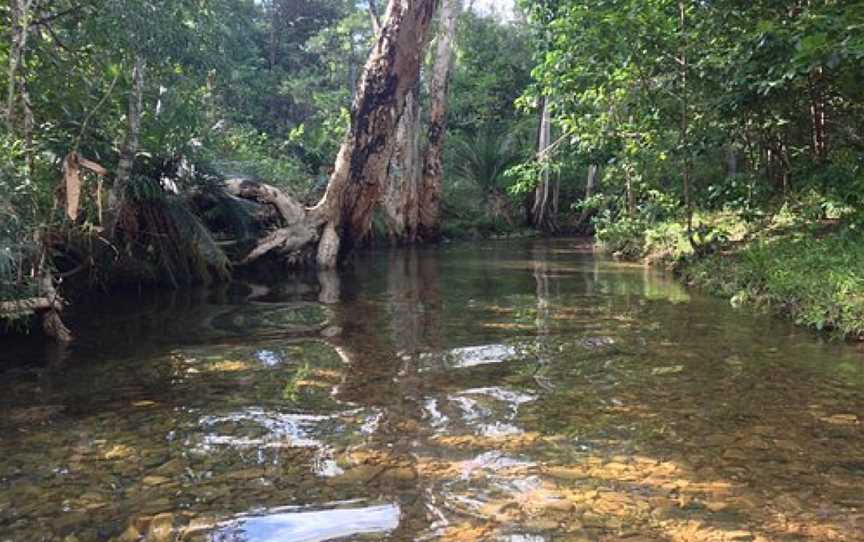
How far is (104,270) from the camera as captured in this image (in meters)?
8.86

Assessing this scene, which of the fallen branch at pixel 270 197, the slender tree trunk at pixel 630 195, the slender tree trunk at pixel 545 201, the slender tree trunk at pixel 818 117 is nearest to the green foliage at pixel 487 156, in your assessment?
the slender tree trunk at pixel 545 201

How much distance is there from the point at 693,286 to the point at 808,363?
466 centimetres

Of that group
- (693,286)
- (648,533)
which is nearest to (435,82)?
(693,286)

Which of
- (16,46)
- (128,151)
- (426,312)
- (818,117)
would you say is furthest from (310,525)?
(818,117)

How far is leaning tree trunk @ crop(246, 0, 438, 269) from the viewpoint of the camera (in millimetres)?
11414

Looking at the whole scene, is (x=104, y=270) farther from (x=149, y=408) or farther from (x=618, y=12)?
(x=618, y=12)

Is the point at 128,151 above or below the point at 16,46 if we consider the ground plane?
below

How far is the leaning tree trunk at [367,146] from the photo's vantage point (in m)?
11.4

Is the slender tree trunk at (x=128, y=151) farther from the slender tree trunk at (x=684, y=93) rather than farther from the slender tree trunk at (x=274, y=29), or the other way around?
the slender tree trunk at (x=274, y=29)

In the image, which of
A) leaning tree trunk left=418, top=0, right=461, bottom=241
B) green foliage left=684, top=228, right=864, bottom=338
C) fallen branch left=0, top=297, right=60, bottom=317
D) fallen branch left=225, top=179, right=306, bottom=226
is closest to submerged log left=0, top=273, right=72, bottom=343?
fallen branch left=0, top=297, right=60, bottom=317

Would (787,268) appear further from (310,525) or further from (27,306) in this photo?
(27,306)

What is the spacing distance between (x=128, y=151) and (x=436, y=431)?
6.10m

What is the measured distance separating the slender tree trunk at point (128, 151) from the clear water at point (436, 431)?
5.64ft

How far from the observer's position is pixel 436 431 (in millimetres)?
3758
